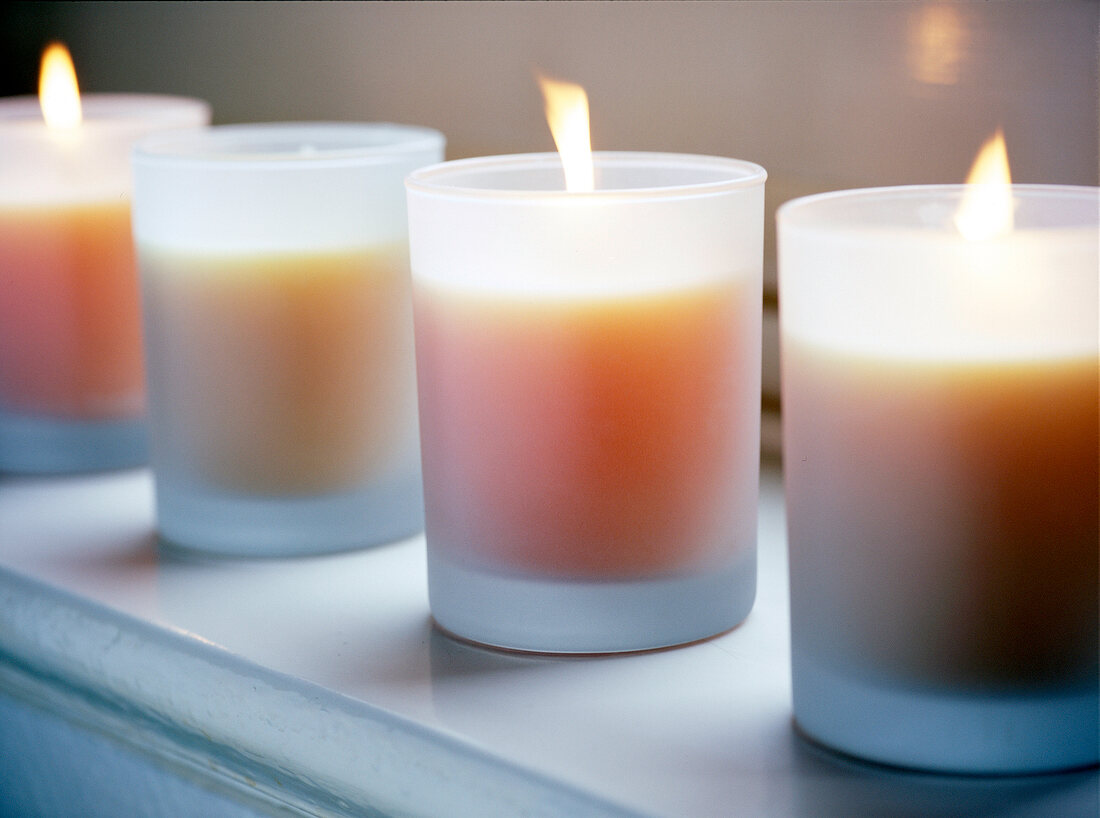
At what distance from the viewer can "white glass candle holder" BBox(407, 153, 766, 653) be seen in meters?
0.39

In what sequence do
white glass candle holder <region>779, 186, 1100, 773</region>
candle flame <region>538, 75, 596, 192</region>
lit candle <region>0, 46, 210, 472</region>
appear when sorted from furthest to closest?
lit candle <region>0, 46, 210, 472</region> < candle flame <region>538, 75, 596, 192</region> < white glass candle holder <region>779, 186, 1100, 773</region>

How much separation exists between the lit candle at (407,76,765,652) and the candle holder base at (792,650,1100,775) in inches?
3.4

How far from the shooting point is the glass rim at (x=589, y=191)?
1.26 ft

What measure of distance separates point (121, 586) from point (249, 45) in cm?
38

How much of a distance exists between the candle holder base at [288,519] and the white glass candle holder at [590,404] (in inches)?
3.4

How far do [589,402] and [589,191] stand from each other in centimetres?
6

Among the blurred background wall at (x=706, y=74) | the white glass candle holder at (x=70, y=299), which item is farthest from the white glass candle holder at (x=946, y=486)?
the white glass candle holder at (x=70, y=299)

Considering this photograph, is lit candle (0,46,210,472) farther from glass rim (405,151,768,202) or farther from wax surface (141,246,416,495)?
glass rim (405,151,768,202)

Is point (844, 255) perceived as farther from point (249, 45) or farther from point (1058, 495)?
point (249, 45)

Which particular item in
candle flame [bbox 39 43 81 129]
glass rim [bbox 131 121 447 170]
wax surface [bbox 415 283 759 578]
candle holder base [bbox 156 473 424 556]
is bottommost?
candle holder base [bbox 156 473 424 556]

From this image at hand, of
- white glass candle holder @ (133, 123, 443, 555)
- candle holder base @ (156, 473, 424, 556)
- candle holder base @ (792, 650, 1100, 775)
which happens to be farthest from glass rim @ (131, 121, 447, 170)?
candle holder base @ (792, 650, 1100, 775)

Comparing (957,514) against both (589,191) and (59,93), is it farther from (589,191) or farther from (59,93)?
(59,93)

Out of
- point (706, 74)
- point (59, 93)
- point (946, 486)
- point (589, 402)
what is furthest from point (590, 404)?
point (59, 93)

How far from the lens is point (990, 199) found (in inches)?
14.3
